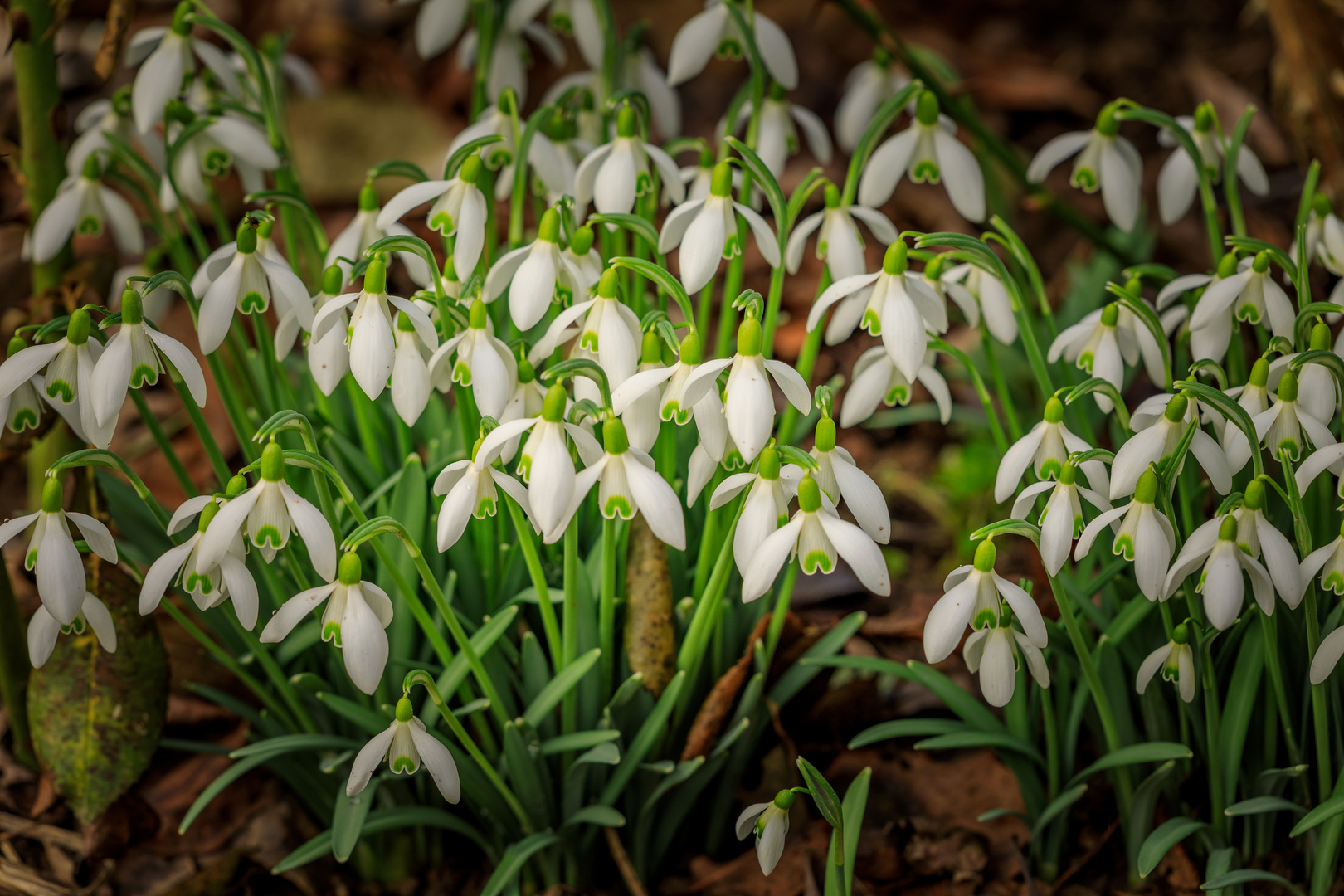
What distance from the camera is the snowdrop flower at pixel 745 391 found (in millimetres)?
950

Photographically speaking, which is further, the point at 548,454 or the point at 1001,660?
the point at 1001,660

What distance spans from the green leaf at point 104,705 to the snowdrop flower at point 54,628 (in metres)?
0.16

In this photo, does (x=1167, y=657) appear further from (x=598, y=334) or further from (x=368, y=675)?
(x=368, y=675)

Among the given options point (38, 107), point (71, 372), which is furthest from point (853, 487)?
point (38, 107)

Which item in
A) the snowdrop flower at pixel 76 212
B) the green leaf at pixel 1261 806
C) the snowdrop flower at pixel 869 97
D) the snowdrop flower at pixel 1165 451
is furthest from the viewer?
the snowdrop flower at pixel 869 97

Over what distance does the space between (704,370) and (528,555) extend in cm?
29

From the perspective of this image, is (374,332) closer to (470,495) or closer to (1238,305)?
(470,495)

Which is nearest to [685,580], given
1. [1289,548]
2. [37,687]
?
[1289,548]

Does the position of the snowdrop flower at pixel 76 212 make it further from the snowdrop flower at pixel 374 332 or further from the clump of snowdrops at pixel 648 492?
the snowdrop flower at pixel 374 332

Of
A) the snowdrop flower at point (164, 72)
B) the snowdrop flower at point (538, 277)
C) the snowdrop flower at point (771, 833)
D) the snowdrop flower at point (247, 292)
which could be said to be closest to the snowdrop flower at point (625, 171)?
the snowdrop flower at point (538, 277)

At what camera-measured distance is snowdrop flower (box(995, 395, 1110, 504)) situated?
42.3 inches

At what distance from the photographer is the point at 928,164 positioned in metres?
1.34

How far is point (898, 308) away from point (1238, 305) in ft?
1.46

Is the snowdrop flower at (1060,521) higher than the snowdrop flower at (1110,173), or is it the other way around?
the snowdrop flower at (1110,173)
